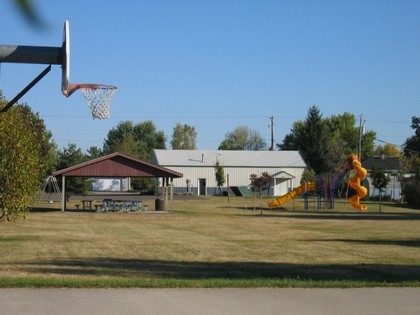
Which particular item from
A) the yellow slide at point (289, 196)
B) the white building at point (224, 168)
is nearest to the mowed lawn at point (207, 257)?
the yellow slide at point (289, 196)

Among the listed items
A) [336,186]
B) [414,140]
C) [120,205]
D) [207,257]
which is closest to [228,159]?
[414,140]

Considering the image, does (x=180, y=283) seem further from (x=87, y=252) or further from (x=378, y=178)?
(x=378, y=178)

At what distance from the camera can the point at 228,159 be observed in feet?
295

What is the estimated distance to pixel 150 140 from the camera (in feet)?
445

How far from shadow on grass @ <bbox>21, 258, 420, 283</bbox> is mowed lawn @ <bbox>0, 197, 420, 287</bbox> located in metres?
0.02

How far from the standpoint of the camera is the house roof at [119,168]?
42.8 meters

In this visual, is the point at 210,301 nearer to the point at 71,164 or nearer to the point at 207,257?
the point at 207,257

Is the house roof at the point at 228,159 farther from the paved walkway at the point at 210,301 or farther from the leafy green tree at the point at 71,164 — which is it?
the paved walkway at the point at 210,301

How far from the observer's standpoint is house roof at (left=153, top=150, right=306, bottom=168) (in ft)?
287

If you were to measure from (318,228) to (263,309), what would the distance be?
2268cm

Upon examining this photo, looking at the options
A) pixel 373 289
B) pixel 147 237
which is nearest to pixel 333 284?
pixel 373 289

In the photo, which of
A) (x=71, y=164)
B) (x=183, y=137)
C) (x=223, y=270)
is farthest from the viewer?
(x=183, y=137)

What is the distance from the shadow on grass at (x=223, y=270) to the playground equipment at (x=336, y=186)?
37.2 metres

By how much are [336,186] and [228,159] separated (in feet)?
124
